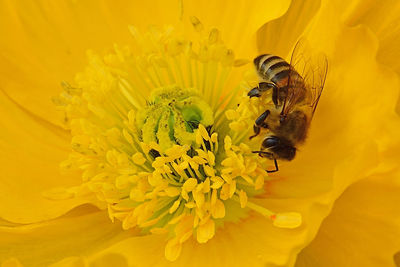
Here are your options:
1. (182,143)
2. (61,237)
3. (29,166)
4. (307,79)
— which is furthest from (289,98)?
(29,166)

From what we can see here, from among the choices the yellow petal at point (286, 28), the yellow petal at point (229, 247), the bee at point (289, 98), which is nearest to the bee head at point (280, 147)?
the bee at point (289, 98)

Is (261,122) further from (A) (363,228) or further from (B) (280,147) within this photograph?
(A) (363,228)

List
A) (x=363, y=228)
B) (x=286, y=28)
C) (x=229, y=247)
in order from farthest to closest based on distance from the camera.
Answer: (x=286, y=28)
(x=229, y=247)
(x=363, y=228)

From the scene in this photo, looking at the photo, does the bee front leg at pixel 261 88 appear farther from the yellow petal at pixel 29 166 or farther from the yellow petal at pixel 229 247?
the yellow petal at pixel 29 166

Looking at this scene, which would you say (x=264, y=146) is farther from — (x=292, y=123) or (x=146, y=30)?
(x=146, y=30)

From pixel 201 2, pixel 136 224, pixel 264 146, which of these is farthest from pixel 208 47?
pixel 136 224

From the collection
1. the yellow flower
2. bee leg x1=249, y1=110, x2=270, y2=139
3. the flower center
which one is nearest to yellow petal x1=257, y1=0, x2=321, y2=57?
the yellow flower

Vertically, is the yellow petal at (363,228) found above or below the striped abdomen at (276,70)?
below
